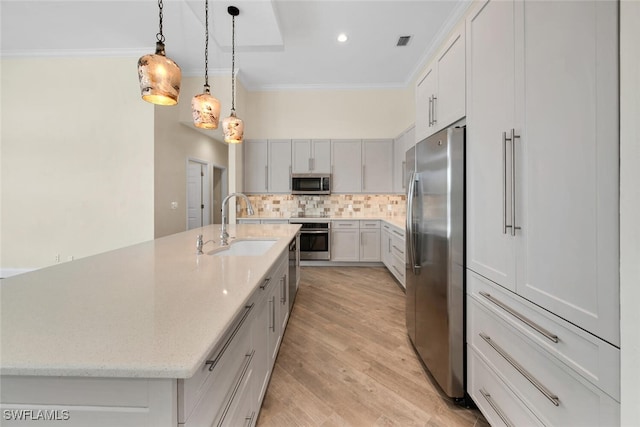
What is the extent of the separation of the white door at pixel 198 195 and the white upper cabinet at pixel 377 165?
328 centimetres

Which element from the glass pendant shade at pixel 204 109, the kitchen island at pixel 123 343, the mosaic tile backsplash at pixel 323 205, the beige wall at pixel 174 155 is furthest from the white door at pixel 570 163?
the beige wall at pixel 174 155

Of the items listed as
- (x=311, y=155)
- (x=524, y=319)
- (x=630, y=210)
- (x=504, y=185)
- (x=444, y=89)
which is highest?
(x=311, y=155)

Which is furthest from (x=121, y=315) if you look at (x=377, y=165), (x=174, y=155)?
(x=377, y=165)

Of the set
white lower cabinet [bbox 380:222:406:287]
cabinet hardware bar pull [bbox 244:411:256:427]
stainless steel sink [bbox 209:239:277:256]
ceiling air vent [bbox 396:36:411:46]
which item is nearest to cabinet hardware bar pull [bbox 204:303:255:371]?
cabinet hardware bar pull [bbox 244:411:256:427]

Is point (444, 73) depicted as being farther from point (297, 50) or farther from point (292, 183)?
point (292, 183)

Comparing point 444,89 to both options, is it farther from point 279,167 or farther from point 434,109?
point 279,167

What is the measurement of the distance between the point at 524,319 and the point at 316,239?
12.4ft

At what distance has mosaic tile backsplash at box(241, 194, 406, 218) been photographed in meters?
5.22

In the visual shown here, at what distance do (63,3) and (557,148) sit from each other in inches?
188

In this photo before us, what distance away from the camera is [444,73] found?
5.95 feet

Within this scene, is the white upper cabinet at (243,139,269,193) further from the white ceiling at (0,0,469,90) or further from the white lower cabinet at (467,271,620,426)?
the white lower cabinet at (467,271,620,426)

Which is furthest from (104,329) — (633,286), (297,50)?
(297,50)

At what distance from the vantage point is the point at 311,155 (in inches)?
197

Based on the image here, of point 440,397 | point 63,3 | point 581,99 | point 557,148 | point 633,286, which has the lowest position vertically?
point 440,397
